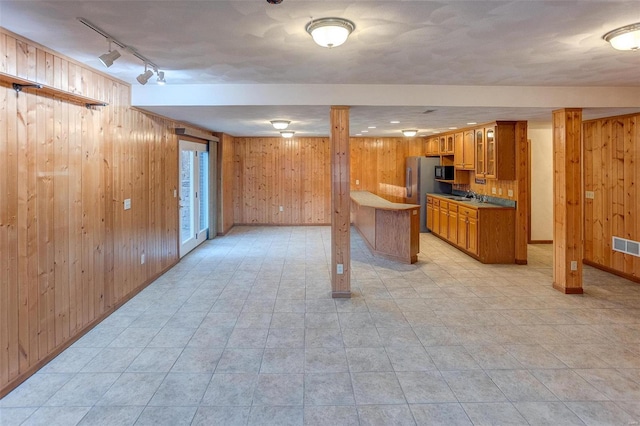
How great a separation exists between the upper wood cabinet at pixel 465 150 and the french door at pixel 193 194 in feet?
17.1

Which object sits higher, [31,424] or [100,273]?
[100,273]

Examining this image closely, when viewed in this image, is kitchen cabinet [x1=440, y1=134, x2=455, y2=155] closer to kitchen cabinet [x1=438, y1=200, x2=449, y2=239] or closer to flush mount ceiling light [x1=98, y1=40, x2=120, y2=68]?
kitchen cabinet [x1=438, y1=200, x2=449, y2=239]

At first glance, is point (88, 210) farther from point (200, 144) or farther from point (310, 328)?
point (200, 144)

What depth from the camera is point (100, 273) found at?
3.75m

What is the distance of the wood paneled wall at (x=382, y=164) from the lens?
32.1ft

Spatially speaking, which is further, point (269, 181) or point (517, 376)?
point (269, 181)

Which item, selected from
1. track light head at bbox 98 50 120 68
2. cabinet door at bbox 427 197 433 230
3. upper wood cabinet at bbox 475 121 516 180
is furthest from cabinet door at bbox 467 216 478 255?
track light head at bbox 98 50 120 68

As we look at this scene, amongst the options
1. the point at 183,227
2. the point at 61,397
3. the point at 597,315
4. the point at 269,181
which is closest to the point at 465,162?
the point at 597,315

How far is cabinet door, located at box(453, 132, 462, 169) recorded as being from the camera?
7461mm

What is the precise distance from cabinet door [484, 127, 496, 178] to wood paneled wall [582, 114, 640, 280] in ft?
4.37

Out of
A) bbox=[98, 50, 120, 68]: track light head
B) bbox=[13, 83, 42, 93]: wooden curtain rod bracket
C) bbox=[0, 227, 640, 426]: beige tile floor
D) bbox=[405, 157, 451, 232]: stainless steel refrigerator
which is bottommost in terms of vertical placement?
bbox=[0, 227, 640, 426]: beige tile floor

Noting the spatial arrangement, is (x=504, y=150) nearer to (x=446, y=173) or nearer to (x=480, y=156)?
(x=480, y=156)

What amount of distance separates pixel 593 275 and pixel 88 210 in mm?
6455

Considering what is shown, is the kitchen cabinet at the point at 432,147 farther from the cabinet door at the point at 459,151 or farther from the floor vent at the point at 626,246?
the floor vent at the point at 626,246
